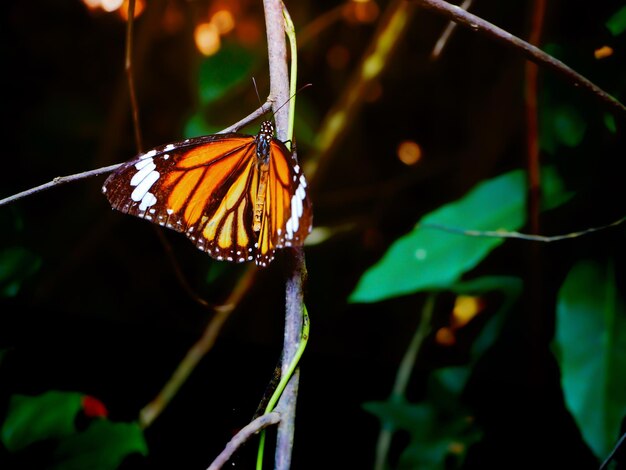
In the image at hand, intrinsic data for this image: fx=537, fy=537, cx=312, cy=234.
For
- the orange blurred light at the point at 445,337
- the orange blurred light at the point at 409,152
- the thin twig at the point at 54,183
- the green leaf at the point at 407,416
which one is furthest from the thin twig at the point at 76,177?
the orange blurred light at the point at 409,152

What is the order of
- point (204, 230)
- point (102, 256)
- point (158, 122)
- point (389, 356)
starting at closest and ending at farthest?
1. point (204, 230)
2. point (389, 356)
3. point (102, 256)
4. point (158, 122)

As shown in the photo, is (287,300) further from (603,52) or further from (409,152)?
(409,152)

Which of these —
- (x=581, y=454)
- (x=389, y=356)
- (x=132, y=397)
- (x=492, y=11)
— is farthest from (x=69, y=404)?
(x=492, y=11)

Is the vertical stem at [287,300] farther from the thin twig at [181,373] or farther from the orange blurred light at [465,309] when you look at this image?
the orange blurred light at [465,309]

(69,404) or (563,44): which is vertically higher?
(563,44)

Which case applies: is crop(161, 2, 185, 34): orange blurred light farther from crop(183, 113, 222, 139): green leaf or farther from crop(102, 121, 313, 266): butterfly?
crop(102, 121, 313, 266): butterfly

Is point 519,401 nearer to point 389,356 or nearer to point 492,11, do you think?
point 389,356

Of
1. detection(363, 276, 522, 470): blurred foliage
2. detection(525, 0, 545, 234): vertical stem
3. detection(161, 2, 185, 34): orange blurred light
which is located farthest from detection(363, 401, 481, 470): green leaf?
detection(161, 2, 185, 34): orange blurred light
